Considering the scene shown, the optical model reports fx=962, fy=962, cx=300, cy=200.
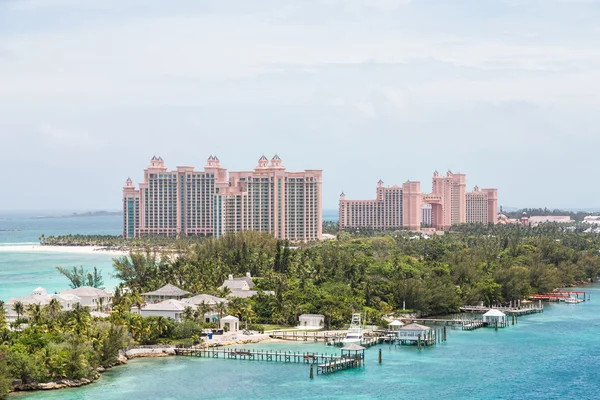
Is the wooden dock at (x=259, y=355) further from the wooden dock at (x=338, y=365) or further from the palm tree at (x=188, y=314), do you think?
the palm tree at (x=188, y=314)

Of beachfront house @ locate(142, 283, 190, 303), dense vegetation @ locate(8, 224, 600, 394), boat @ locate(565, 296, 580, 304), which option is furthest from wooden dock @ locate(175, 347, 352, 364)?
boat @ locate(565, 296, 580, 304)

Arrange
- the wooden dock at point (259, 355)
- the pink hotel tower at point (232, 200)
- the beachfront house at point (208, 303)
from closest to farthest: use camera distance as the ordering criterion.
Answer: the wooden dock at point (259, 355), the beachfront house at point (208, 303), the pink hotel tower at point (232, 200)

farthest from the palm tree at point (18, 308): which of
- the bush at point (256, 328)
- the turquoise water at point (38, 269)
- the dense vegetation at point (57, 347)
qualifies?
the turquoise water at point (38, 269)

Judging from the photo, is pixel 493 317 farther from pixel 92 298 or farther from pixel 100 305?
pixel 92 298

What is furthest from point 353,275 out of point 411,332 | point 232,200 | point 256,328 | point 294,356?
point 232,200

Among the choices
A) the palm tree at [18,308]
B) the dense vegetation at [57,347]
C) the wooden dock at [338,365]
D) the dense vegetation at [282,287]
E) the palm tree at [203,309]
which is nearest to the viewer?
the dense vegetation at [57,347]

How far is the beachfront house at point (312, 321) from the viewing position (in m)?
57.1

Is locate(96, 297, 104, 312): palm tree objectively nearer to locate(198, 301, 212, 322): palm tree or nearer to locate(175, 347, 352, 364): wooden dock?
locate(198, 301, 212, 322): palm tree

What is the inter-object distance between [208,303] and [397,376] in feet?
50.4

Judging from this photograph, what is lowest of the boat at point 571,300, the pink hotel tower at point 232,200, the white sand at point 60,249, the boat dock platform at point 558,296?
the boat at point 571,300

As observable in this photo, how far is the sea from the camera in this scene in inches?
1618

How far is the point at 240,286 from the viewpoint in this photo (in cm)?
6469

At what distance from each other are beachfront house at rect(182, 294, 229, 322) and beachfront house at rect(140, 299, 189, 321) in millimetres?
1267

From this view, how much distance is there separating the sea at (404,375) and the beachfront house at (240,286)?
36.0ft
